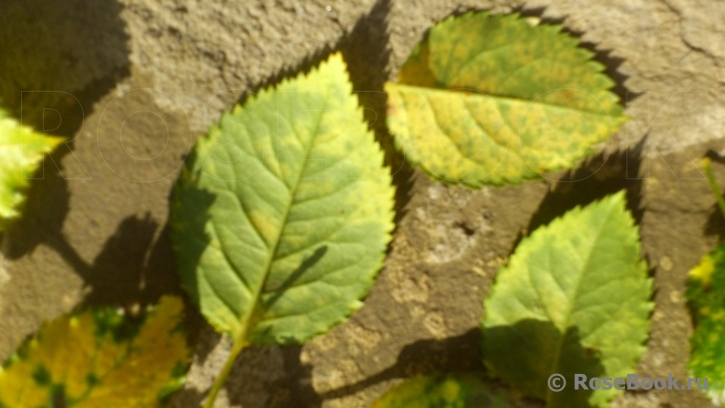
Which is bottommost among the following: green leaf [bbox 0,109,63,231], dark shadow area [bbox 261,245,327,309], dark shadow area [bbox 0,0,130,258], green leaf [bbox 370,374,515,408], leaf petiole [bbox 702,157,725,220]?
green leaf [bbox 370,374,515,408]

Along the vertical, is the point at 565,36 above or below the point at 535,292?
above

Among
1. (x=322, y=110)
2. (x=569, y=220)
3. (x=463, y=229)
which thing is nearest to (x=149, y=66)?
(x=322, y=110)

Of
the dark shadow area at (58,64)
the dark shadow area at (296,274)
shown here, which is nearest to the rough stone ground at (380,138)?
the dark shadow area at (58,64)

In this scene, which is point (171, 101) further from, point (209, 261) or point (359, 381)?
point (359, 381)

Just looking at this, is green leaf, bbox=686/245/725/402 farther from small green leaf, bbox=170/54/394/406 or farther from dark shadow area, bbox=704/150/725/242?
small green leaf, bbox=170/54/394/406

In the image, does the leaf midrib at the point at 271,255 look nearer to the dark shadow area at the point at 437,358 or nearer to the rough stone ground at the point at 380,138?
the rough stone ground at the point at 380,138

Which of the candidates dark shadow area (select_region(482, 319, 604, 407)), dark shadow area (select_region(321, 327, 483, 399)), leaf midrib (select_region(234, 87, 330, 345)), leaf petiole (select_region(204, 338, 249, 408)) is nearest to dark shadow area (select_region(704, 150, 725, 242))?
dark shadow area (select_region(482, 319, 604, 407))
